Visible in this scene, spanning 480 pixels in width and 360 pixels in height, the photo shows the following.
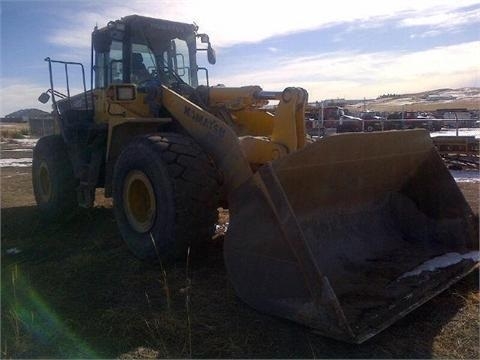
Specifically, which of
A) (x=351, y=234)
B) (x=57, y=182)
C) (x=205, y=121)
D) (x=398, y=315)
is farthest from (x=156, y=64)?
(x=398, y=315)

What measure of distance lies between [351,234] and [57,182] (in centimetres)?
467

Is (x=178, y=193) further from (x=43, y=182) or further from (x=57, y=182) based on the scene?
(x=43, y=182)

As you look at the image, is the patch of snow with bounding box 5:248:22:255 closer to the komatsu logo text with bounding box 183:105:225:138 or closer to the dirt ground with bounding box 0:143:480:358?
the dirt ground with bounding box 0:143:480:358

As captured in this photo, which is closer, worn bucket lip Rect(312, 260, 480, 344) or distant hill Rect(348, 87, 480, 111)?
worn bucket lip Rect(312, 260, 480, 344)

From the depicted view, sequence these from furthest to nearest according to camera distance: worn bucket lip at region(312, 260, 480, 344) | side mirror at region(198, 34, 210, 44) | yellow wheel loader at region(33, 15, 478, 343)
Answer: side mirror at region(198, 34, 210, 44), yellow wheel loader at region(33, 15, 478, 343), worn bucket lip at region(312, 260, 480, 344)

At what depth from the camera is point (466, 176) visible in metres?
11.8

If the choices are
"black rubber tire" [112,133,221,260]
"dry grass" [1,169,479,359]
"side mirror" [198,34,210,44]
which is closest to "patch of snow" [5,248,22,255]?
"dry grass" [1,169,479,359]

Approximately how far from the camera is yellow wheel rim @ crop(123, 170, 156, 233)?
5172mm

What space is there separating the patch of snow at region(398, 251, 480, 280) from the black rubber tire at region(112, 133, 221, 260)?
71.4 inches

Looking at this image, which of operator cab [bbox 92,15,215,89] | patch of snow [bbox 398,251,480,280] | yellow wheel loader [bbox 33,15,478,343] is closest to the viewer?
yellow wheel loader [bbox 33,15,478,343]

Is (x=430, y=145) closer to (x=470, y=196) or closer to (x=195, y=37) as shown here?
(x=195, y=37)

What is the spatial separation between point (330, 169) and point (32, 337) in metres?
2.75

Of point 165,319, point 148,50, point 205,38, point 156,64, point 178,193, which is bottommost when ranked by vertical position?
point 165,319

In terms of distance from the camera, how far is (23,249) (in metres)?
6.23
